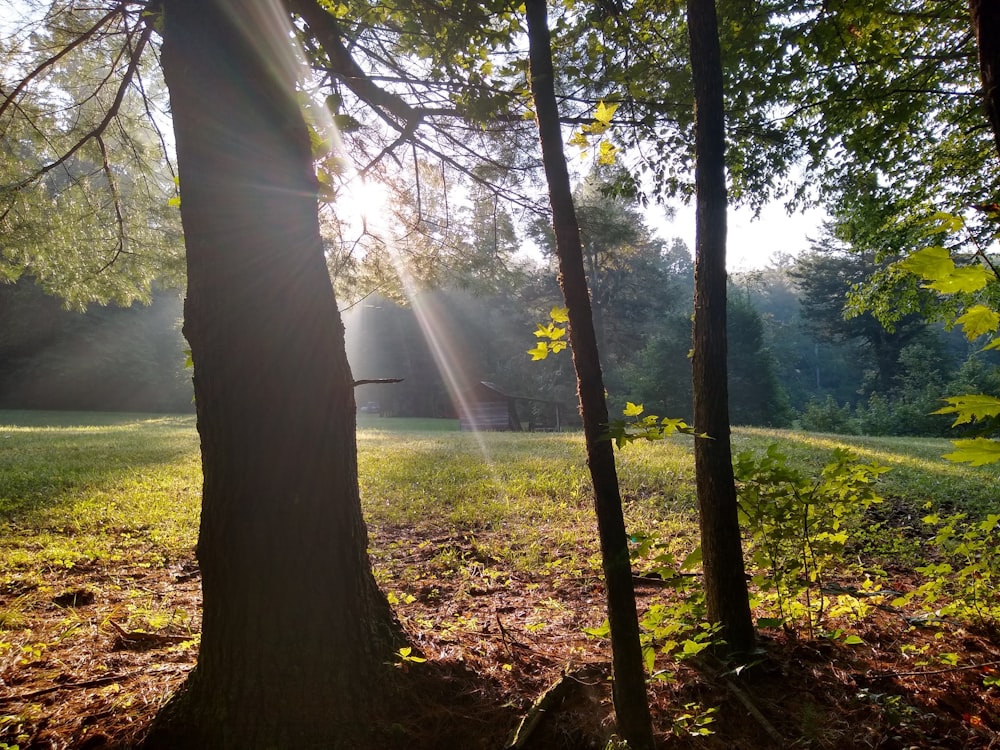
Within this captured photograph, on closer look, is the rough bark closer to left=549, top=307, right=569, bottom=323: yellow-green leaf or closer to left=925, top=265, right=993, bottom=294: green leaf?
left=925, top=265, right=993, bottom=294: green leaf

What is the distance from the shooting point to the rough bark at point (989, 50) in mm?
1253

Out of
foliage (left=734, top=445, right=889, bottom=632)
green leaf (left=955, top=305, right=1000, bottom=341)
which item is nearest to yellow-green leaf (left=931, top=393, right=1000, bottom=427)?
green leaf (left=955, top=305, right=1000, bottom=341)

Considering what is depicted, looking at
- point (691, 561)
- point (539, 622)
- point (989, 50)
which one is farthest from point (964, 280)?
point (539, 622)

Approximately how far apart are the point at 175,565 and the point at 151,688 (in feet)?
7.79

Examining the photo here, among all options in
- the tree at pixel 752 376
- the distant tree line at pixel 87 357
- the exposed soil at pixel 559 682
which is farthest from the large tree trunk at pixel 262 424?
the tree at pixel 752 376

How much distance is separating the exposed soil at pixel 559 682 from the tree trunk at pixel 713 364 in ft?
0.83

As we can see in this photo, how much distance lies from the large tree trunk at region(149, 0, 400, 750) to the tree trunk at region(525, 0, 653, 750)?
954 millimetres

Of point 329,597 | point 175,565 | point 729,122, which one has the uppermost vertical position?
point 729,122

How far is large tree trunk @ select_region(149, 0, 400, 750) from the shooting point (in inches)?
75.9

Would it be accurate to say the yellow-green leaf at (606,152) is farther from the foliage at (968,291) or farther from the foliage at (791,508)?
the foliage at (791,508)

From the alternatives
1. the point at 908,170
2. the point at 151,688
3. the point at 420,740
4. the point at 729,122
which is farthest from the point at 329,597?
the point at 908,170

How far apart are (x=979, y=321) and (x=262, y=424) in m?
2.13

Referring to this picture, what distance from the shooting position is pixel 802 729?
73.7 inches

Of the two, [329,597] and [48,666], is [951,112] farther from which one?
[48,666]
